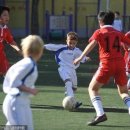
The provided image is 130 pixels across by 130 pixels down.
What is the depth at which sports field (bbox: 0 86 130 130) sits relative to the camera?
34.3ft

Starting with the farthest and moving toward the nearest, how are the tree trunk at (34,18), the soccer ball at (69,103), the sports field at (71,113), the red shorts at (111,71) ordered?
the tree trunk at (34,18) < the soccer ball at (69,103) < the red shorts at (111,71) < the sports field at (71,113)

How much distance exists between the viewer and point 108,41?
10.6 metres

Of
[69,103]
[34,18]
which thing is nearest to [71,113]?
[69,103]

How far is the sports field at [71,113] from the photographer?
412 inches

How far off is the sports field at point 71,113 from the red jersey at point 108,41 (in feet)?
3.73

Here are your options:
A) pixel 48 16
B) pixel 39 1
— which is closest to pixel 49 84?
pixel 48 16

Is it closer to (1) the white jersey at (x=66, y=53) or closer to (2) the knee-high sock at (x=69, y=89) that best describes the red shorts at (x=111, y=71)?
(2) the knee-high sock at (x=69, y=89)

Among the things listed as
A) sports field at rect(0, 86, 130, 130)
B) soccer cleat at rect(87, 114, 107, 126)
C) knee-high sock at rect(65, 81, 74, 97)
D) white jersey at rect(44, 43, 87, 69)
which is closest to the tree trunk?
sports field at rect(0, 86, 130, 130)

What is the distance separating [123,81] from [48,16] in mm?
24634

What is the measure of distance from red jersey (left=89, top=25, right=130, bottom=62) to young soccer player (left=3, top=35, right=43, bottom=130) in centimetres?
324

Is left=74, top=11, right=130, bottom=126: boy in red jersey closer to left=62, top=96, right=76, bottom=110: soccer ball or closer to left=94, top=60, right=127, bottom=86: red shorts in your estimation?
left=94, top=60, right=127, bottom=86: red shorts

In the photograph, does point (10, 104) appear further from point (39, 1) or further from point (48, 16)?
point (39, 1)

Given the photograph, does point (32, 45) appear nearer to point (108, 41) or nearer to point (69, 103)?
Result: point (108, 41)

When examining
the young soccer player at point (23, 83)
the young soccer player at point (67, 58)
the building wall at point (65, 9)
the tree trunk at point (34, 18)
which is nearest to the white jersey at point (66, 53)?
the young soccer player at point (67, 58)
